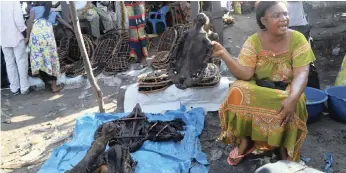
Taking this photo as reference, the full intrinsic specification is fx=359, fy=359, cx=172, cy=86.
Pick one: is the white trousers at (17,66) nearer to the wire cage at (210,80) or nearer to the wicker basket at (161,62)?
the wicker basket at (161,62)

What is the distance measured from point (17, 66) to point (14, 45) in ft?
1.48

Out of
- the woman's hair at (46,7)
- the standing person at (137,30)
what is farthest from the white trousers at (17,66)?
the standing person at (137,30)

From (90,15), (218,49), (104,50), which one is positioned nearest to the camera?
(218,49)

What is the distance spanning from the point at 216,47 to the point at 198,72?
32 centimetres

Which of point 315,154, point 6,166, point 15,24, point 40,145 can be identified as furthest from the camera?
point 15,24

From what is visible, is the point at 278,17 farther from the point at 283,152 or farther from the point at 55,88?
the point at 55,88

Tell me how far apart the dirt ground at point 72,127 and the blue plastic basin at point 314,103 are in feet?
0.42

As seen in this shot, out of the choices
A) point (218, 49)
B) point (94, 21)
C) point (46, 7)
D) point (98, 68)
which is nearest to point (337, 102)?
point (218, 49)

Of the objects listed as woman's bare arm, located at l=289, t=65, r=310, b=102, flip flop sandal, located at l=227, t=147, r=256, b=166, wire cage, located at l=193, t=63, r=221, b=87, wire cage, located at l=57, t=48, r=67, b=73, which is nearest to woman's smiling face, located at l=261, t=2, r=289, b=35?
woman's bare arm, located at l=289, t=65, r=310, b=102

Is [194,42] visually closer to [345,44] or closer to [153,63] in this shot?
[153,63]

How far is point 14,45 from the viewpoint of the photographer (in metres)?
6.55

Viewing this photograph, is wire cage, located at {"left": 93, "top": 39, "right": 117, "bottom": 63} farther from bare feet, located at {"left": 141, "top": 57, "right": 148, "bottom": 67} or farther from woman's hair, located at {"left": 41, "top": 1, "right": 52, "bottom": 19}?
woman's hair, located at {"left": 41, "top": 1, "right": 52, "bottom": 19}

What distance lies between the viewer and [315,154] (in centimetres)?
353

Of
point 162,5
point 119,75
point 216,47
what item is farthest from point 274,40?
point 162,5
